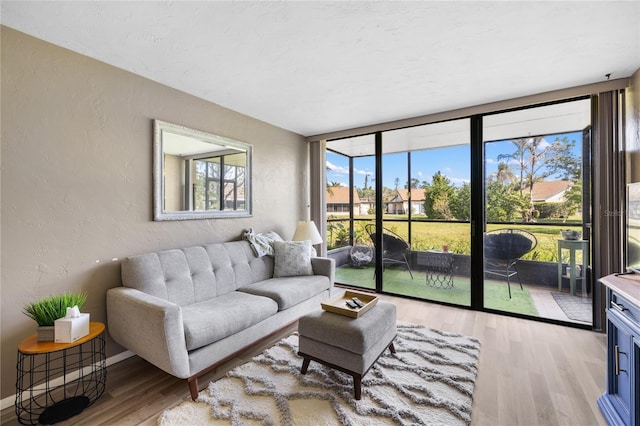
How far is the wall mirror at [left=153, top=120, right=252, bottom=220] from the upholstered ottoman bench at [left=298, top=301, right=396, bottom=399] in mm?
1705

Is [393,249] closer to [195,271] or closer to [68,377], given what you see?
[195,271]

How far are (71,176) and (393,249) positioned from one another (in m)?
3.66

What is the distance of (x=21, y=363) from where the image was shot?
5.94 ft

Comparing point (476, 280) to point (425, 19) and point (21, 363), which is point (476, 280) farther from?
point (21, 363)

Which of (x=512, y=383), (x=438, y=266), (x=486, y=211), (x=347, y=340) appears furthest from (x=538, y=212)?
(x=347, y=340)

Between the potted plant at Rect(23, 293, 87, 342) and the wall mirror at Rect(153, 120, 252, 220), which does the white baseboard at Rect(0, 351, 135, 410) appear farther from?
the wall mirror at Rect(153, 120, 252, 220)

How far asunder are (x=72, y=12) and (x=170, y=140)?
1.12 metres

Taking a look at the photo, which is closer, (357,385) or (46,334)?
(46,334)

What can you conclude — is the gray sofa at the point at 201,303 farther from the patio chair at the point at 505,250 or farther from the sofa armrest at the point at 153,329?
the patio chair at the point at 505,250

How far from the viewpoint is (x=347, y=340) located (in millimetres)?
1814

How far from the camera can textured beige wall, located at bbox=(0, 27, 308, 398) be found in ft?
5.93

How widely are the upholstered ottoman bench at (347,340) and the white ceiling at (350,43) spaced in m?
2.02

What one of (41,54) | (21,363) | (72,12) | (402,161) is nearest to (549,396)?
(402,161)

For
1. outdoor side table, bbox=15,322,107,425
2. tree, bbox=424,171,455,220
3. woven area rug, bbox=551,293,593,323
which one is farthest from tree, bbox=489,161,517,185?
outdoor side table, bbox=15,322,107,425
